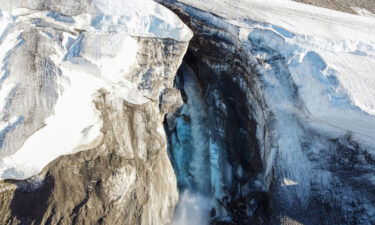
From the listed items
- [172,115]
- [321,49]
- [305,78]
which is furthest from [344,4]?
[172,115]

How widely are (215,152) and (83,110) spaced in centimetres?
Answer: 258

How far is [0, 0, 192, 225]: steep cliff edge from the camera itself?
469 centimetres

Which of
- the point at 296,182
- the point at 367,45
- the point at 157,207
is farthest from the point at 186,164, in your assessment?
the point at 367,45

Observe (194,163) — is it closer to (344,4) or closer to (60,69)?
(60,69)

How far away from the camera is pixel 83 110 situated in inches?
196

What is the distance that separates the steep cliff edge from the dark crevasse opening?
0.74m

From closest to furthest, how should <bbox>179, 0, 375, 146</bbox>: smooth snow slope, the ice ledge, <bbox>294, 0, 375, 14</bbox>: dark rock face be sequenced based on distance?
<bbox>179, 0, 375, 146</bbox>: smooth snow slope, the ice ledge, <bbox>294, 0, 375, 14</bbox>: dark rock face

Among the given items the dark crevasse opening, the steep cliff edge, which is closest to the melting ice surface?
the dark crevasse opening

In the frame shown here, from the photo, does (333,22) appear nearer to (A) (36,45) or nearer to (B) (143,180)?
(B) (143,180)

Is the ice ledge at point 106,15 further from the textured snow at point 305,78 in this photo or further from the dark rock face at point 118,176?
the textured snow at point 305,78

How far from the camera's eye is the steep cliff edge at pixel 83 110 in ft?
15.4

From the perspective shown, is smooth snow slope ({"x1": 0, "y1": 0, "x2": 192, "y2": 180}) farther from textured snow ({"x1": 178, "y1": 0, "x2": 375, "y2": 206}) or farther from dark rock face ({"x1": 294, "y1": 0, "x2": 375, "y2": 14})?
→ dark rock face ({"x1": 294, "y1": 0, "x2": 375, "y2": 14})

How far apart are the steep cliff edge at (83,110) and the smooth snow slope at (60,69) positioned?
1 centimetres

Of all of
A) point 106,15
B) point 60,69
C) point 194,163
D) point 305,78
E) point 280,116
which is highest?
point 106,15
